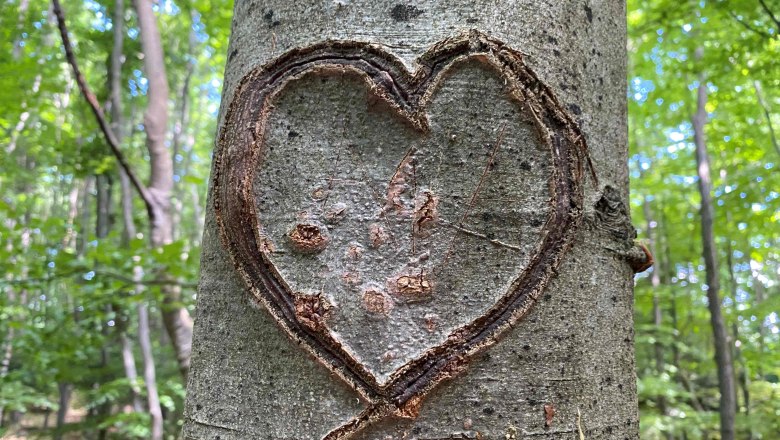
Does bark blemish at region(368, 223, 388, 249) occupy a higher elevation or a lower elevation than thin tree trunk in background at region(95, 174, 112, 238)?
lower

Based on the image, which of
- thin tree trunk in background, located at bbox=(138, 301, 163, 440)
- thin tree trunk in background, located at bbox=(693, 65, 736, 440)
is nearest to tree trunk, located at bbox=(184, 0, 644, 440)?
thin tree trunk in background, located at bbox=(138, 301, 163, 440)

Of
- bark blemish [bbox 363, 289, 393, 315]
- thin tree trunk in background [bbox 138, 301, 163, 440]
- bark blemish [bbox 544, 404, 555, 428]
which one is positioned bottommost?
thin tree trunk in background [bbox 138, 301, 163, 440]

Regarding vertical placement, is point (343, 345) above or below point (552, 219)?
below

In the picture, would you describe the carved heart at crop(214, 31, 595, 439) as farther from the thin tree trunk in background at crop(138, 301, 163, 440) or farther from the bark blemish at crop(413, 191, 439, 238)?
the thin tree trunk in background at crop(138, 301, 163, 440)

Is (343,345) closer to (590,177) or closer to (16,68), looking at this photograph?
(590,177)

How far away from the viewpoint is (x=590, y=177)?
59 centimetres

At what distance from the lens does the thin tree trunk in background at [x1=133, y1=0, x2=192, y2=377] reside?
3.14m

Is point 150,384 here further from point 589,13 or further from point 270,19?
point 589,13

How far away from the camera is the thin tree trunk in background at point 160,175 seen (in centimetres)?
314

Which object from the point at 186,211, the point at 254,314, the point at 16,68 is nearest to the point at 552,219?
the point at 254,314

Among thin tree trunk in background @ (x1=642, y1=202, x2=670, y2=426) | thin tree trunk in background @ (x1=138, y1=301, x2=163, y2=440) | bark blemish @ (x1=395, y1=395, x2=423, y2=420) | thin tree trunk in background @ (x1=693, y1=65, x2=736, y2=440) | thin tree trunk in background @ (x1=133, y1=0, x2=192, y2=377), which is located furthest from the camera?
thin tree trunk in background @ (x1=642, y1=202, x2=670, y2=426)

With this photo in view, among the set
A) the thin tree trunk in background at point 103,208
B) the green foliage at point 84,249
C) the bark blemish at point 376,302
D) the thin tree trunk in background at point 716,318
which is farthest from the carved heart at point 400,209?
the thin tree trunk in background at point 103,208

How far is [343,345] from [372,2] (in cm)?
36

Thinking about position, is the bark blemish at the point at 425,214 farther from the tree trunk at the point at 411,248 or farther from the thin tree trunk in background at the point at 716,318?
the thin tree trunk in background at the point at 716,318
